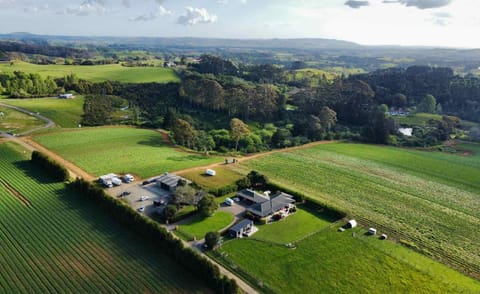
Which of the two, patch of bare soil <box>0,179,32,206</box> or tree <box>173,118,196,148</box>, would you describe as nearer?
patch of bare soil <box>0,179,32,206</box>

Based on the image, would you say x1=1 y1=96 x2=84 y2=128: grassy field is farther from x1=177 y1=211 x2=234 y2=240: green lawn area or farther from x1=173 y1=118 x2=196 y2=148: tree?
x1=177 y1=211 x2=234 y2=240: green lawn area

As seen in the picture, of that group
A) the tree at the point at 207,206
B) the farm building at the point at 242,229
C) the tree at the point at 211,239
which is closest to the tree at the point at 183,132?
the tree at the point at 207,206

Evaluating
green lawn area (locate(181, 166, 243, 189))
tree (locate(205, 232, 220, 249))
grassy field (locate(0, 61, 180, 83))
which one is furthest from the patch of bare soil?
grassy field (locate(0, 61, 180, 83))

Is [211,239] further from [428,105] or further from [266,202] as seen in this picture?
[428,105]

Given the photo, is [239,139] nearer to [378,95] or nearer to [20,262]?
[20,262]

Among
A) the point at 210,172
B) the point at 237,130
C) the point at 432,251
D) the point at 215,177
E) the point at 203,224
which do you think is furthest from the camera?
the point at 237,130

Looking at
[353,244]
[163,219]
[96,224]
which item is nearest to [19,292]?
[96,224]

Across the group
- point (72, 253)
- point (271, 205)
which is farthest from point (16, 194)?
point (271, 205)
